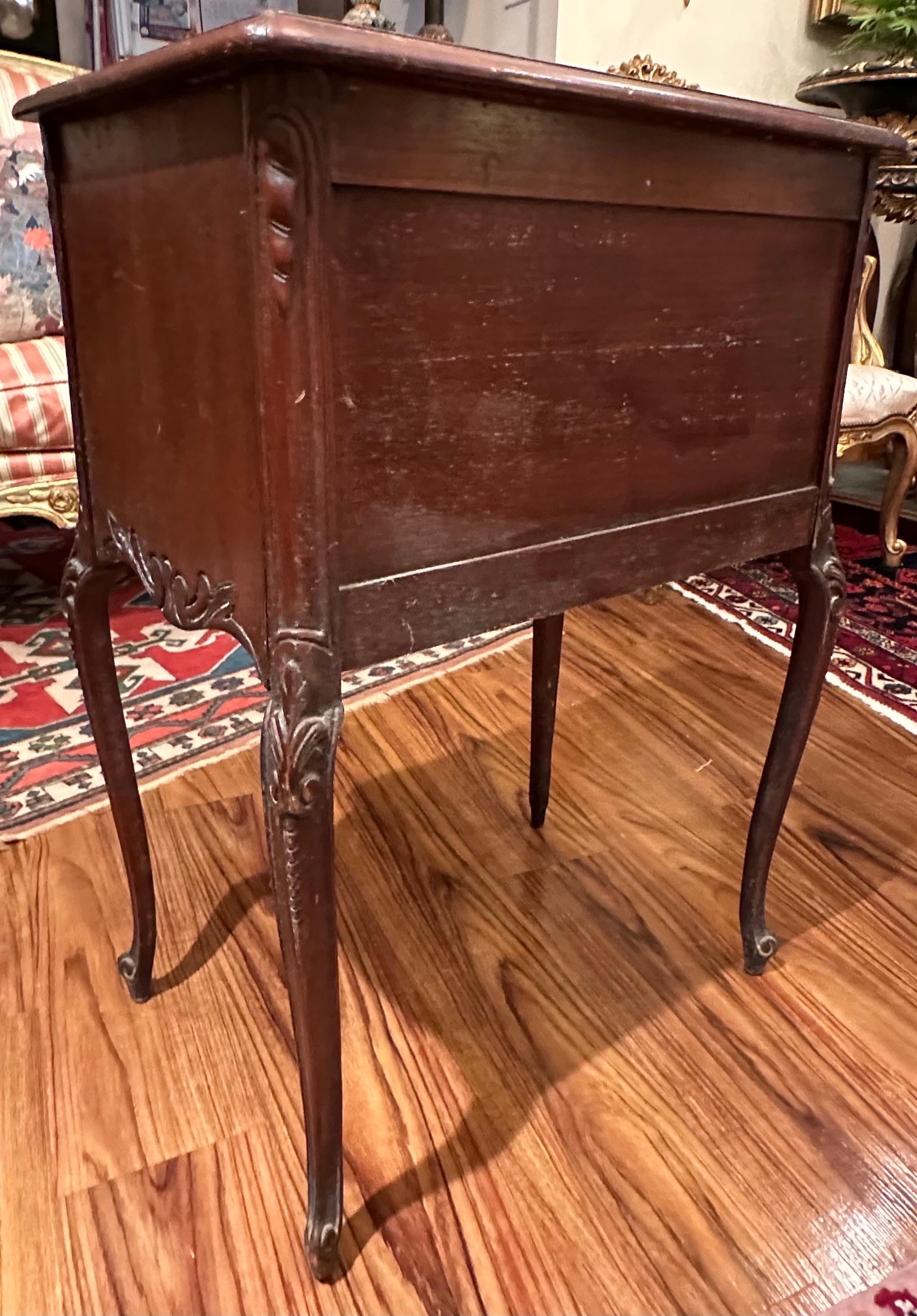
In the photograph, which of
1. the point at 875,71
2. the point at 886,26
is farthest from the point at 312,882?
the point at 886,26

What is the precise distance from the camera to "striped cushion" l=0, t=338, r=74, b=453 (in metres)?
1.61

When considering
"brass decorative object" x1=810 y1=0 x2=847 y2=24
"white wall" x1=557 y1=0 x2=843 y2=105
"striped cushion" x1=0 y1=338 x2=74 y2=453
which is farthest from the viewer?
"brass decorative object" x1=810 y1=0 x2=847 y2=24

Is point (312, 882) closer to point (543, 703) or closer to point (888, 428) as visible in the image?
point (543, 703)

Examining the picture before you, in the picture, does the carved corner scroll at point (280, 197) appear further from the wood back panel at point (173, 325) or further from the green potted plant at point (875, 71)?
the green potted plant at point (875, 71)

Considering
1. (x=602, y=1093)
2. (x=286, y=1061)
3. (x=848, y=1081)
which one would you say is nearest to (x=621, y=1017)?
(x=602, y=1093)

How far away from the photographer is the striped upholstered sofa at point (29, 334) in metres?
1.63

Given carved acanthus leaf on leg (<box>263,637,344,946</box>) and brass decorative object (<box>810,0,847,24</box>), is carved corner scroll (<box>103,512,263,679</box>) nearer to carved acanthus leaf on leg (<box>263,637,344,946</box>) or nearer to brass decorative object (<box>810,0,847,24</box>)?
carved acanthus leaf on leg (<box>263,637,344,946</box>)

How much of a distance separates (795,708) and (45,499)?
4.30 feet

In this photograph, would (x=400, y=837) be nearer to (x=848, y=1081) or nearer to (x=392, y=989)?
(x=392, y=989)

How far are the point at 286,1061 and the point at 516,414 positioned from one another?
621 millimetres

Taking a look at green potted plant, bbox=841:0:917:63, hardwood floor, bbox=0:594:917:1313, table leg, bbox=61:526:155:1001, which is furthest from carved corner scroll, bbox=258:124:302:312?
green potted plant, bbox=841:0:917:63

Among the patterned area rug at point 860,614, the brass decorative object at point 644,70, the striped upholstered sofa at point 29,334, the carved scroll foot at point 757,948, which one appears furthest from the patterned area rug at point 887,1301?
the brass decorative object at point 644,70

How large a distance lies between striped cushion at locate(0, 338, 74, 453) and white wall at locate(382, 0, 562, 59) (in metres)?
1.22

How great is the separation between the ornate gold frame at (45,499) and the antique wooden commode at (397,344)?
0.96m
